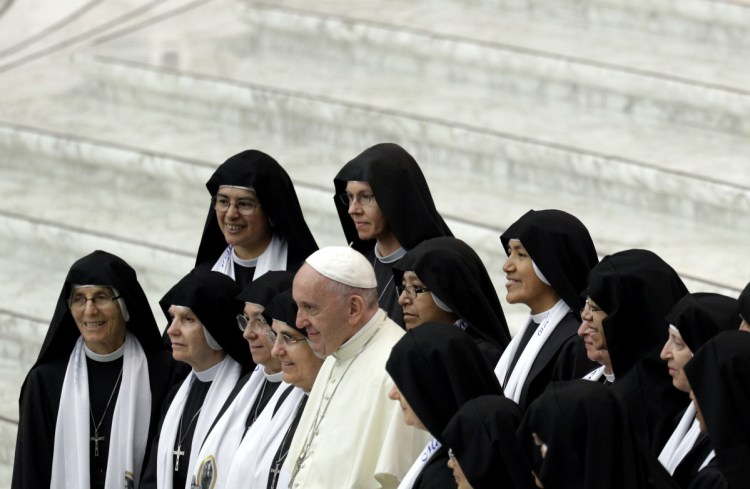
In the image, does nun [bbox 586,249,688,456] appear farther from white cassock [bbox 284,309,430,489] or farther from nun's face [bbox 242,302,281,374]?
nun's face [bbox 242,302,281,374]

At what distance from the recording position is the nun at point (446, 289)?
5402 mm

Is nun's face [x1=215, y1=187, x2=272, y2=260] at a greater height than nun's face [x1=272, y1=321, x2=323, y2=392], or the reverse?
nun's face [x1=215, y1=187, x2=272, y2=260]

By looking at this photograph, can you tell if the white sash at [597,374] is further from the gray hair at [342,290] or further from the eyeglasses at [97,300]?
the eyeglasses at [97,300]

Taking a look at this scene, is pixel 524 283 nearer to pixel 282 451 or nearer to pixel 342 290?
pixel 342 290

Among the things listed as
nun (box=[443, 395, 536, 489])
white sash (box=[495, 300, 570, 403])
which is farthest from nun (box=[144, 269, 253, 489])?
nun (box=[443, 395, 536, 489])

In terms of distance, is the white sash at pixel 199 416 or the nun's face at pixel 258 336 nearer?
the nun's face at pixel 258 336

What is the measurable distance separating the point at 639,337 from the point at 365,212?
1.40 metres

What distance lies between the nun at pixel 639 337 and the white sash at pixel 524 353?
15.9 inches

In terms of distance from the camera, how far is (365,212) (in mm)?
6066

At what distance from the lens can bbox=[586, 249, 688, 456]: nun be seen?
4977mm

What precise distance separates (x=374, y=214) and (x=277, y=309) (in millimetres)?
893

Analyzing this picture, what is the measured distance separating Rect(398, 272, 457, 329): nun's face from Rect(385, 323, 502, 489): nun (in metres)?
0.97

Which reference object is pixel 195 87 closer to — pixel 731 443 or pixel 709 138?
pixel 709 138

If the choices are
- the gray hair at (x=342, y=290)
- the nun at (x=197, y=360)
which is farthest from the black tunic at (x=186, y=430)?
the gray hair at (x=342, y=290)
